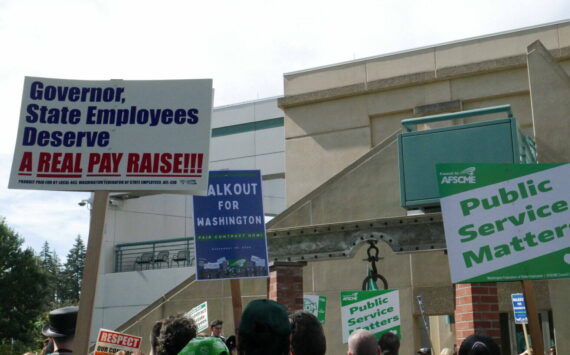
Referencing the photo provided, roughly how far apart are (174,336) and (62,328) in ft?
2.70

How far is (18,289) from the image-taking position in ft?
133

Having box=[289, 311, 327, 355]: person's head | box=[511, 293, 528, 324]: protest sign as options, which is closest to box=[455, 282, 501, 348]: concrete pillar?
box=[511, 293, 528, 324]: protest sign

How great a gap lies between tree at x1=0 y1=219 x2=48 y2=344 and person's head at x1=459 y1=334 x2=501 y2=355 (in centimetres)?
3826

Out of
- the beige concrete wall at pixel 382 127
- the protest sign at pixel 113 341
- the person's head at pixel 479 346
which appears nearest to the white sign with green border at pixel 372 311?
the protest sign at pixel 113 341

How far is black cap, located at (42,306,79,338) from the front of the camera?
4867 millimetres

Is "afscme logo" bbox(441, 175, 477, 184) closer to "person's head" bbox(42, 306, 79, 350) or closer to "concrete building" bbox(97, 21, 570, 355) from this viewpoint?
"person's head" bbox(42, 306, 79, 350)

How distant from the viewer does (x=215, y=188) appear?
8672 mm

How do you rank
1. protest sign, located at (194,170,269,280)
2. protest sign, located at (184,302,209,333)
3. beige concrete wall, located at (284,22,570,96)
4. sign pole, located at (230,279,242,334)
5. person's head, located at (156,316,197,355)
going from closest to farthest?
person's head, located at (156,316,197,355), sign pole, located at (230,279,242,334), protest sign, located at (194,170,269,280), protest sign, located at (184,302,209,333), beige concrete wall, located at (284,22,570,96)

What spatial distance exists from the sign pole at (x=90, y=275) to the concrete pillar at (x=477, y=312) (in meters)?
5.49

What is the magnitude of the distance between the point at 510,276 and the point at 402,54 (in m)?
15.0

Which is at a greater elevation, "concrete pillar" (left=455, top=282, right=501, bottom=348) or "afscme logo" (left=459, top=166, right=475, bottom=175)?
"afscme logo" (left=459, top=166, right=475, bottom=175)

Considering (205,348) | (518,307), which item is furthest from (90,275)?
(518,307)

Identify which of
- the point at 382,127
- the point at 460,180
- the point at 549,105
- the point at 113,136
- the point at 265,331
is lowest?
the point at 265,331

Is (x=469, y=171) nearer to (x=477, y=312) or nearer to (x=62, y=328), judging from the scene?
(x=477, y=312)
